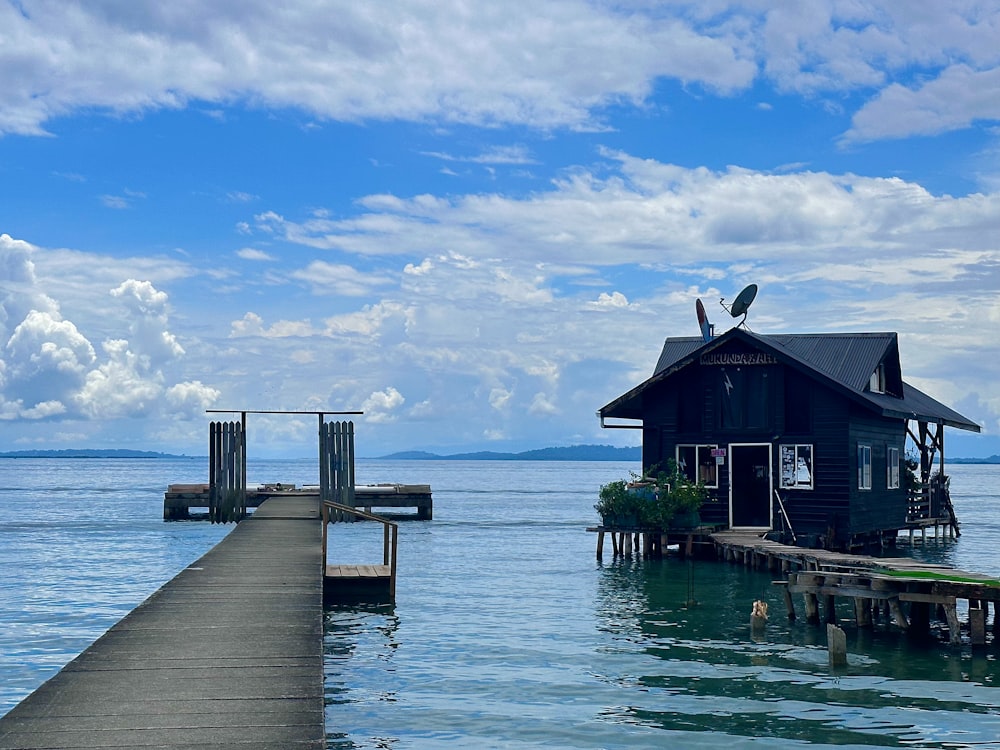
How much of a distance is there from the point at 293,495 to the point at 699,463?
69.8 ft

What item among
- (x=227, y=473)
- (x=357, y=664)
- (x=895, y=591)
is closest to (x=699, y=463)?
(x=895, y=591)

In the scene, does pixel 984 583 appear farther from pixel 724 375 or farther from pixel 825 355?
pixel 825 355

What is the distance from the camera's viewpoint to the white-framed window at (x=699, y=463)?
33281mm

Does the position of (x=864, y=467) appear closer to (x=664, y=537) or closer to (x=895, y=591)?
(x=664, y=537)

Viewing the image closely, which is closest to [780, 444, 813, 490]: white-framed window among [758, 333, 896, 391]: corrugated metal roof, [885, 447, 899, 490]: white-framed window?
[758, 333, 896, 391]: corrugated metal roof

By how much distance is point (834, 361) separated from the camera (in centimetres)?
3631

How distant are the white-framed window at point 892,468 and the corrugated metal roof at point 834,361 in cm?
146

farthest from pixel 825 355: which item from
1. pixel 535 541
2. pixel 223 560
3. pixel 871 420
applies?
pixel 223 560

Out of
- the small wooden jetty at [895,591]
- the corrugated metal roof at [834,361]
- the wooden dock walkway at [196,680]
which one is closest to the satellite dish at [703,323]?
the corrugated metal roof at [834,361]

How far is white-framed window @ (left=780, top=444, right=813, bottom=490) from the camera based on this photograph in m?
32.4

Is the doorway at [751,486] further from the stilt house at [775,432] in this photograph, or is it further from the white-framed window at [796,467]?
the white-framed window at [796,467]

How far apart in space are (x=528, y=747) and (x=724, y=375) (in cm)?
2114

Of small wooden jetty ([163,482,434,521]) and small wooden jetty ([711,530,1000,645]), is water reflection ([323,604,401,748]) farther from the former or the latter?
small wooden jetty ([163,482,434,521])

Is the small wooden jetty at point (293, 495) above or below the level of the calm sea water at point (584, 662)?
above
